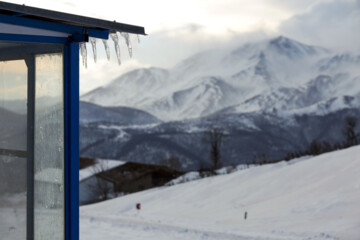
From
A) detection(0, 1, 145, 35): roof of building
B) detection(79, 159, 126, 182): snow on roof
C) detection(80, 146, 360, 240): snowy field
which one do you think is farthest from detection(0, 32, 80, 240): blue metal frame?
detection(79, 159, 126, 182): snow on roof

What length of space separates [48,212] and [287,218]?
971 cm

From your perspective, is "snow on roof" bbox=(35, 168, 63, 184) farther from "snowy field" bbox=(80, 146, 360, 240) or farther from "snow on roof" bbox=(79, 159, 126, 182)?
"snow on roof" bbox=(79, 159, 126, 182)

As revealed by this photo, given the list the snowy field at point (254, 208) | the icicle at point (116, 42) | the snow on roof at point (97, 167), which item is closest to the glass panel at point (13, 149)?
the icicle at point (116, 42)

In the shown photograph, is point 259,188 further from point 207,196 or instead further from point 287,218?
point 287,218

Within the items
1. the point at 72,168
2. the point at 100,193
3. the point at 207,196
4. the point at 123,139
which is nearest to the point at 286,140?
the point at 123,139

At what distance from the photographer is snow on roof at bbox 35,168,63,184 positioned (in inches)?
204

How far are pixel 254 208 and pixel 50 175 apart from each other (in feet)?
39.8

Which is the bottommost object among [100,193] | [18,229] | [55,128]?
[18,229]

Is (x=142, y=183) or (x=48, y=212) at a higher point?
(x=142, y=183)

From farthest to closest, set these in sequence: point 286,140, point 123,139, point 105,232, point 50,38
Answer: point 286,140 < point 123,139 < point 105,232 < point 50,38

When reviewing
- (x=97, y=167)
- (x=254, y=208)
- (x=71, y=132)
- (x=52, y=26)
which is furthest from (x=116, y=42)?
(x=97, y=167)

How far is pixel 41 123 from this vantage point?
5.19m

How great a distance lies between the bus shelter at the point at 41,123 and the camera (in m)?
5.02

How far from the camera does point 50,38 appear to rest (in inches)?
202
